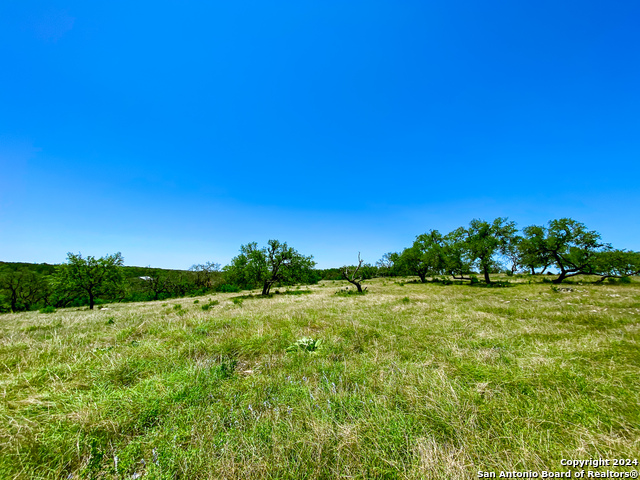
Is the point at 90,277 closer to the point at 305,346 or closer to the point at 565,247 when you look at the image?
the point at 305,346

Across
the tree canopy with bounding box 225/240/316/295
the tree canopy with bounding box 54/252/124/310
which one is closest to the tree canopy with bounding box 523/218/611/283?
the tree canopy with bounding box 225/240/316/295

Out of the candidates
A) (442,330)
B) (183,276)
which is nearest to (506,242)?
(442,330)

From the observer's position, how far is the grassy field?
242 centimetres

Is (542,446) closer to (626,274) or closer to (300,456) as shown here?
(300,456)

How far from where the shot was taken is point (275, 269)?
34500mm

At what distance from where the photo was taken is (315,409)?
10.8ft

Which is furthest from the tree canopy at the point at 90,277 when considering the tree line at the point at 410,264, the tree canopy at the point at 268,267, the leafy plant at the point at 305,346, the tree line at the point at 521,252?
the tree line at the point at 521,252

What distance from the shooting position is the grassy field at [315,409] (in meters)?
2.42

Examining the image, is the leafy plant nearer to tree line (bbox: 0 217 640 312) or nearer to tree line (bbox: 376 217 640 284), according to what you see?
tree line (bbox: 0 217 640 312)

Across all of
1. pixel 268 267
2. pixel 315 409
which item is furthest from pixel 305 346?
pixel 268 267

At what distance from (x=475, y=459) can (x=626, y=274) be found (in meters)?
46.5

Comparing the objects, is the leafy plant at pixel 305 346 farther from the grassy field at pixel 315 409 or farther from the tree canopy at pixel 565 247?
the tree canopy at pixel 565 247

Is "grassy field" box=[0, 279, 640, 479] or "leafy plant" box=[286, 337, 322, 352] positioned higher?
"grassy field" box=[0, 279, 640, 479]

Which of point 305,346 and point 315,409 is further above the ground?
point 315,409
